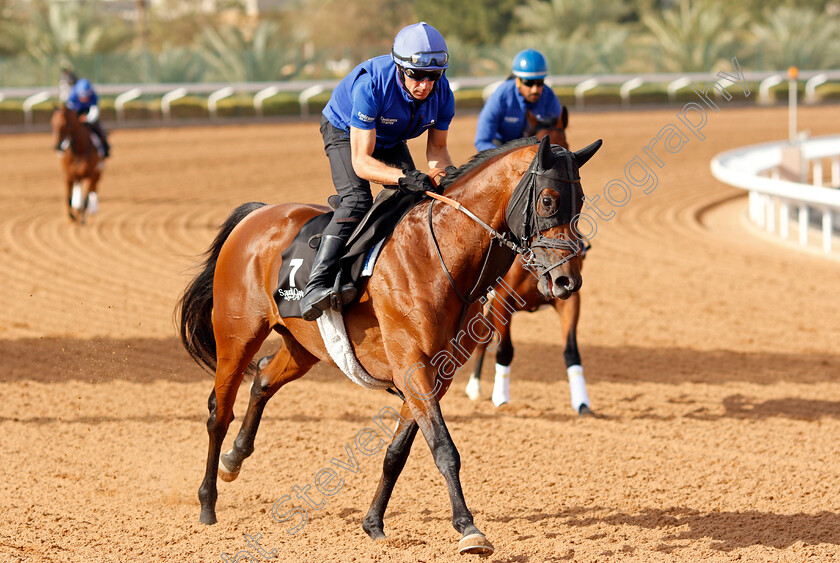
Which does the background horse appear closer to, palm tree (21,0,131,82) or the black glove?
the black glove

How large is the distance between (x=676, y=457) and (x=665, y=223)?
8810 mm

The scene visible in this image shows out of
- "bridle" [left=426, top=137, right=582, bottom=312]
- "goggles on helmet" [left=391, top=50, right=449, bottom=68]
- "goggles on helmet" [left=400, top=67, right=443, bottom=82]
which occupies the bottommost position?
"bridle" [left=426, top=137, right=582, bottom=312]

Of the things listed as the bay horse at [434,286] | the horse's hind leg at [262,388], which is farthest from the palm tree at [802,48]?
the bay horse at [434,286]

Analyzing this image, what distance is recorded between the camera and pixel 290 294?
185 inches

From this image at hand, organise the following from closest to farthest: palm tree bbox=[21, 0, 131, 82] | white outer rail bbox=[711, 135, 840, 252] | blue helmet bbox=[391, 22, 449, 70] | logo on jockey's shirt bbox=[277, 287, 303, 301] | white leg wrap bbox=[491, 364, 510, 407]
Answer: blue helmet bbox=[391, 22, 449, 70] < logo on jockey's shirt bbox=[277, 287, 303, 301] < white leg wrap bbox=[491, 364, 510, 407] < white outer rail bbox=[711, 135, 840, 252] < palm tree bbox=[21, 0, 131, 82]

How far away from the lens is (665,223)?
14.0 metres

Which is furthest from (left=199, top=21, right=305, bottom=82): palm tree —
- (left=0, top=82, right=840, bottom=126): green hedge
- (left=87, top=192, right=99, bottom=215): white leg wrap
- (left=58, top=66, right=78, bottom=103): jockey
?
(left=87, top=192, right=99, bottom=215): white leg wrap

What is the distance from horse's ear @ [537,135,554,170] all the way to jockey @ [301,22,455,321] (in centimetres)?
59

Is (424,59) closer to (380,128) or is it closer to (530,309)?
(380,128)

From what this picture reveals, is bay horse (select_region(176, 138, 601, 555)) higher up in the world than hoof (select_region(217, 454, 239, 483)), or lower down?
higher up

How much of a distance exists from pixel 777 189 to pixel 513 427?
303 inches

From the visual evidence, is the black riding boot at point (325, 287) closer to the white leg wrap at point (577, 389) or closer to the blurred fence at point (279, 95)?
the white leg wrap at point (577, 389)

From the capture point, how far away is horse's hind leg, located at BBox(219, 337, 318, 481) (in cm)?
512

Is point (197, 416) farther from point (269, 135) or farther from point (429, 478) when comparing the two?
point (269, 135)
